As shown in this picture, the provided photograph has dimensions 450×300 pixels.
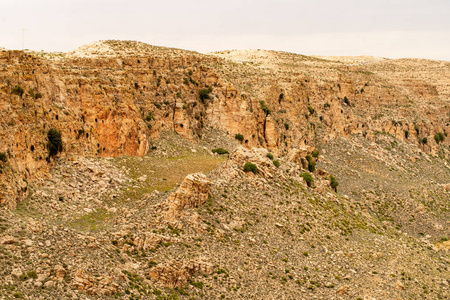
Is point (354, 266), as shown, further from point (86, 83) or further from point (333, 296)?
point (86, 83)

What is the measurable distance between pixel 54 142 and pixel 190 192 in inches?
451

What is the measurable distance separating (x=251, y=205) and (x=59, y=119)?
16441 mm

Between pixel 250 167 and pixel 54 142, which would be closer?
pixel 54 142

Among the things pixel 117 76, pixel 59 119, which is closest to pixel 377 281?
pixel 59 119

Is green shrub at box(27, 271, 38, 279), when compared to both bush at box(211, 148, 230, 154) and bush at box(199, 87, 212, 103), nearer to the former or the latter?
bush at box(211, 148, 230, 154)

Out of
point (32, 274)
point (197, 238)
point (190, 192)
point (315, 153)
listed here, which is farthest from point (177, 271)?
point (315, 153)

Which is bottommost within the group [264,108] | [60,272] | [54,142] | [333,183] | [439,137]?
[333,183]

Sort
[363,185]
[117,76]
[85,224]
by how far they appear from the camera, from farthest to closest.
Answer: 1. [363,185]
2. [117,76]
3. [85,224]

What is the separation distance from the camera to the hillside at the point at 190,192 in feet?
112

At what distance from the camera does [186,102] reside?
6656cm

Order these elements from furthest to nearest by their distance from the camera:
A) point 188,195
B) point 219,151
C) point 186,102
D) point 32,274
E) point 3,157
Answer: point 186,102
point 219,151
point 188,195
point 3,157
point 32,274

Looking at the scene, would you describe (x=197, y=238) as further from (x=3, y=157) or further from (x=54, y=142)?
(x=54, y=142)

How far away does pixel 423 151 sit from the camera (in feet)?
301

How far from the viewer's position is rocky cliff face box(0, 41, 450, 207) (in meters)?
42.5
